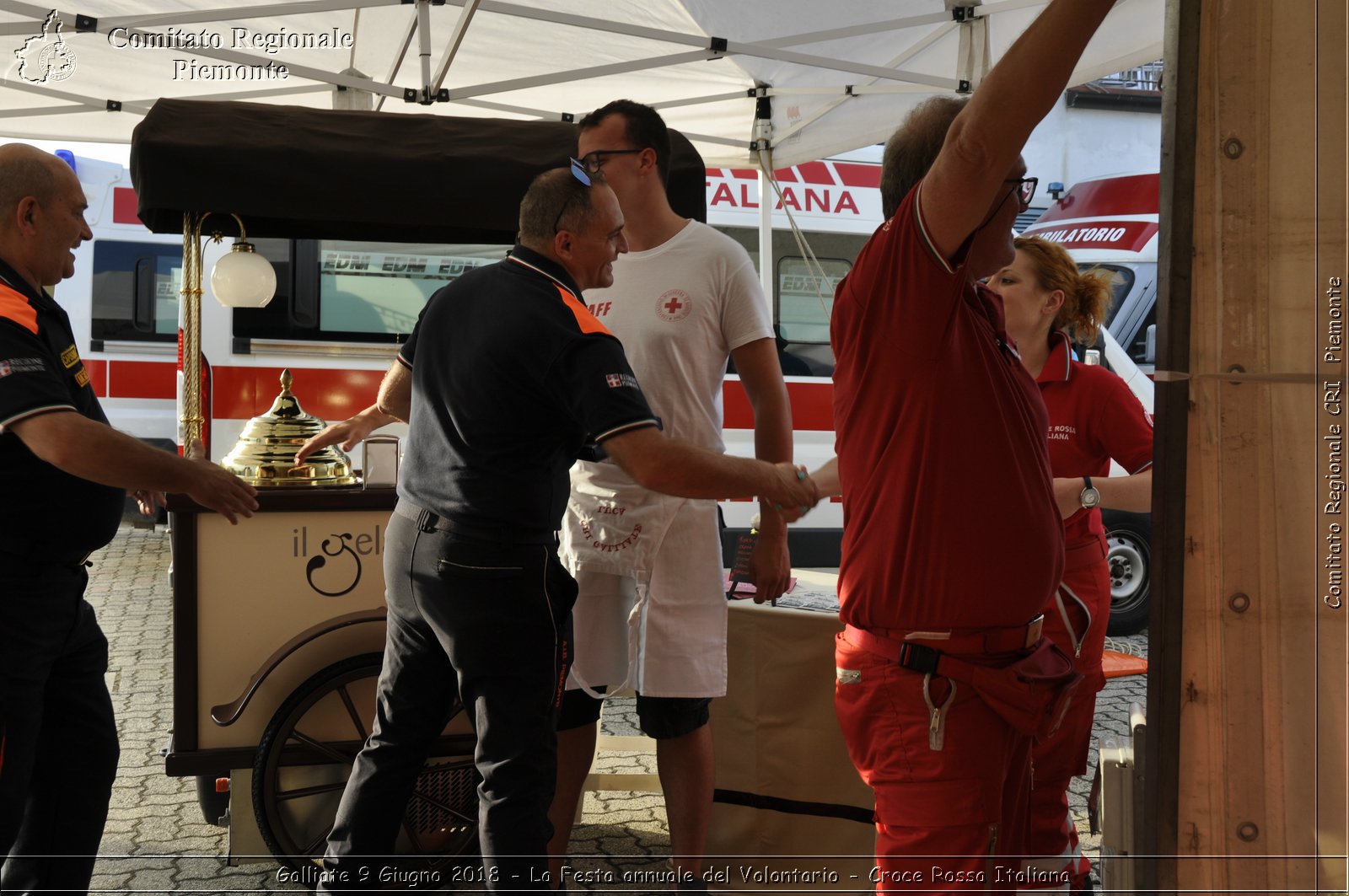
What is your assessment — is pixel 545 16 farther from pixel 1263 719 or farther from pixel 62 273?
pixel 1263 719

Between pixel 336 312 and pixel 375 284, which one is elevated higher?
pixel 375 284

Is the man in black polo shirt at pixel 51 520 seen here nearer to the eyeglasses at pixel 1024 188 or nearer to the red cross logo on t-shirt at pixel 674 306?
the red cross logo on t-shirt at pixel 674 306

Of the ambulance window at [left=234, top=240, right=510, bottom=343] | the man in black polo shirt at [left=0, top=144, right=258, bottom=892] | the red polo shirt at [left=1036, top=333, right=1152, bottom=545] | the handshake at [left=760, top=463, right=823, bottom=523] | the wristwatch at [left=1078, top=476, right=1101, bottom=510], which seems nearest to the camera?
the handshake at [left=760, top=463, right=823, bottom=523]

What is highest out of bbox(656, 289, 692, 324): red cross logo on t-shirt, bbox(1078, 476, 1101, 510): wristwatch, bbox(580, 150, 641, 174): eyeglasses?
bbox(580, 150, 641, 174): eyeglasses

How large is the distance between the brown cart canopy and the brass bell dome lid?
584 mm

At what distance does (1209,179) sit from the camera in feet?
4.54

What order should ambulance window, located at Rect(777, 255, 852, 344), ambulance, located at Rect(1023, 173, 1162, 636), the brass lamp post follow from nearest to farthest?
1. the brass lamp post
2. ambulance, located at Rect(1023, 173, 1162, 636)
3. ambulance window, located at Rect(777, 255, 852, 344)

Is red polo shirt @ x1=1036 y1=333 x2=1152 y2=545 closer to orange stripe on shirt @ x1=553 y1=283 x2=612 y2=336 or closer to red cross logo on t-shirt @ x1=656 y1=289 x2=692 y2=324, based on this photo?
red cross logo on t-shirt @ x1=656 y1=289 x2=692 y2=324

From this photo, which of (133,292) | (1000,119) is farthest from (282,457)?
(133,292)

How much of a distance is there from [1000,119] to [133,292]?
9678mm

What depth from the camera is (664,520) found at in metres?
2.94

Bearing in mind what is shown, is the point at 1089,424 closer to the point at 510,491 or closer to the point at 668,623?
the point at 668,623

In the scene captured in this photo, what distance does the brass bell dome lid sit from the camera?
3490mm

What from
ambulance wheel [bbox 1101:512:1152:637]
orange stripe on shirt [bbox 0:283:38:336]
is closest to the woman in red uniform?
orange stripe on shirt [bbox 0:283:38:336]
